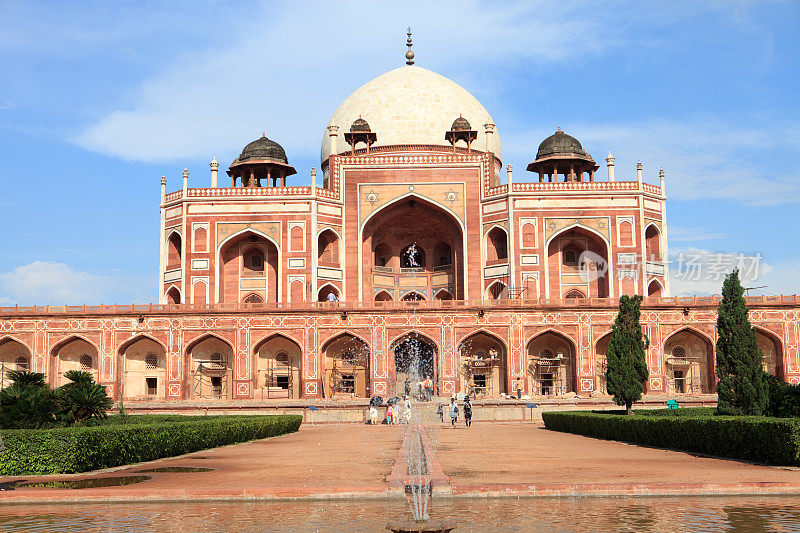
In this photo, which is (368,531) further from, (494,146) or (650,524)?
(494,146)

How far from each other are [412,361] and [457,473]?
2515cm

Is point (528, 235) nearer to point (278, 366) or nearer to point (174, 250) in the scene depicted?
point (278, 366)

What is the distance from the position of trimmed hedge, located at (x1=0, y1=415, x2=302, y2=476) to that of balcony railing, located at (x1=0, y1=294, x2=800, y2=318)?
19.4 m

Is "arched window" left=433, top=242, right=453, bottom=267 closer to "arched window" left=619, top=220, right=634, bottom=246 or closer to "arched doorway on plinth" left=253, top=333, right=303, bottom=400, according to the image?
"arched window" left=619, top=220, right=634, bottom=246

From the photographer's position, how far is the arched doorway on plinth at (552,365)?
113 ft

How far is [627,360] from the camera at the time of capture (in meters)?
22.6

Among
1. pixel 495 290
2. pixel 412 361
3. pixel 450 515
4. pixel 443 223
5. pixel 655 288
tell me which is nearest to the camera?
pixel 450 515

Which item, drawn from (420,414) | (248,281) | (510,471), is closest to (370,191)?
(248,281)

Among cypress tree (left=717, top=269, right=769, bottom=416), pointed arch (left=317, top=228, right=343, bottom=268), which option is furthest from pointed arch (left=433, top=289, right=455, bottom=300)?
cypress tree (left=717, top=269, right=769, bottom=416)

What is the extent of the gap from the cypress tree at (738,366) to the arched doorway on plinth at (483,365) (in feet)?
58.0

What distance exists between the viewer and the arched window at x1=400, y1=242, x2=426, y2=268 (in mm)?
43844

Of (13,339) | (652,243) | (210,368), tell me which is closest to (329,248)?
(210,368)

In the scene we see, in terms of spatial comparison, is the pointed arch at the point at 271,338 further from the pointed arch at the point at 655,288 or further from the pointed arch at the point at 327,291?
the pointed arch at the point at 655,288

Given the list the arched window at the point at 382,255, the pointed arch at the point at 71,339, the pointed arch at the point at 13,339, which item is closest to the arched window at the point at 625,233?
the arched window at the point at 382,255
